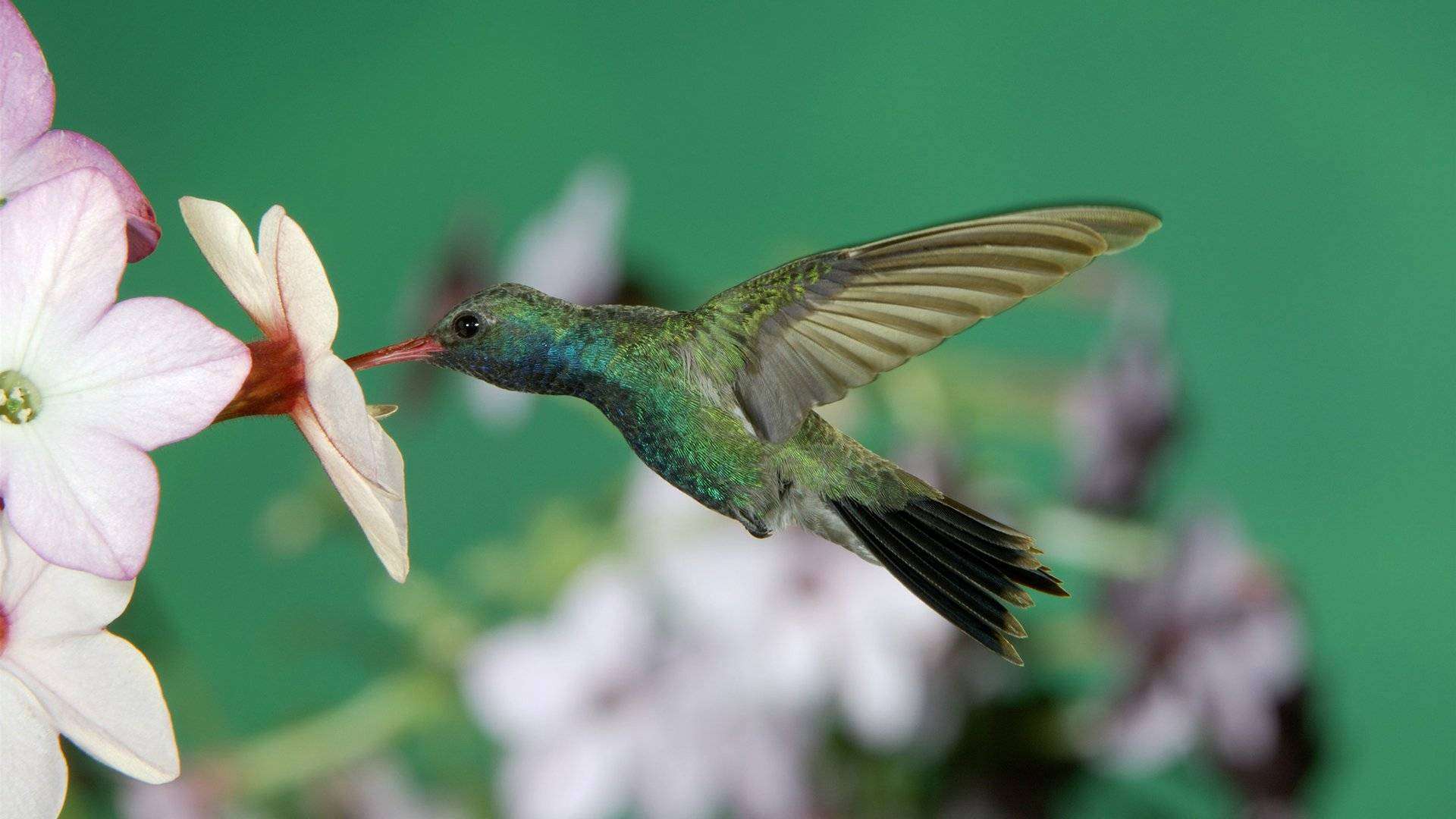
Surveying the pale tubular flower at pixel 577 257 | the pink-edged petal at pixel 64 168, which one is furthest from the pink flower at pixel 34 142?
the pale tubular flower at pixel 577 257

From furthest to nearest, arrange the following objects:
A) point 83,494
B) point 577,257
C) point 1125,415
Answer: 1. point 1125,415
2. point 577,257
3. point 83,494

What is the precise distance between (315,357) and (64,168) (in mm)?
37

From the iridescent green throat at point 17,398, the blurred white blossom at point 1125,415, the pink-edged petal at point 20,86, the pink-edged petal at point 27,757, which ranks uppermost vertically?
the pink-edged petal at point 20,86

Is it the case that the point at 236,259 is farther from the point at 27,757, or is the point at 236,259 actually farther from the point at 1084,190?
the point at 1084,190

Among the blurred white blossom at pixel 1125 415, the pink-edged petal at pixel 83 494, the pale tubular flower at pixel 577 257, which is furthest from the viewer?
the blurred white blossom at pixel 1125 415

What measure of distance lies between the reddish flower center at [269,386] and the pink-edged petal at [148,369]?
0.05 ft

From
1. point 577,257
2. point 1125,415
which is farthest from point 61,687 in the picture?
point 1125,415

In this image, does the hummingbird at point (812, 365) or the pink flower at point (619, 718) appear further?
the pink flower at point (619, 718)

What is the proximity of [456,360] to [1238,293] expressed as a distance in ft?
2.38

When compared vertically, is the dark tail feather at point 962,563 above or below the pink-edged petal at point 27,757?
above

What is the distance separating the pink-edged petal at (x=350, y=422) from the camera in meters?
0.12

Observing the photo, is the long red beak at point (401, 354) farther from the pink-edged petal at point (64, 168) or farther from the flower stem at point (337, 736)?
the flower stem at point (337, 736)

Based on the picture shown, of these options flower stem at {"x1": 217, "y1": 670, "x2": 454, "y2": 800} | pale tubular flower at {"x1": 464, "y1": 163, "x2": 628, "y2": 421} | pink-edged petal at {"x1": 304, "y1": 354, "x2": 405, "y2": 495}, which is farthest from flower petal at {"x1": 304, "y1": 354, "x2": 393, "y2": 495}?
flower stem at {"x1": 217, "y1": 670, "x2": 454, "y2": 800}

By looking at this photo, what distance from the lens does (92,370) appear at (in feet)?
0.39
